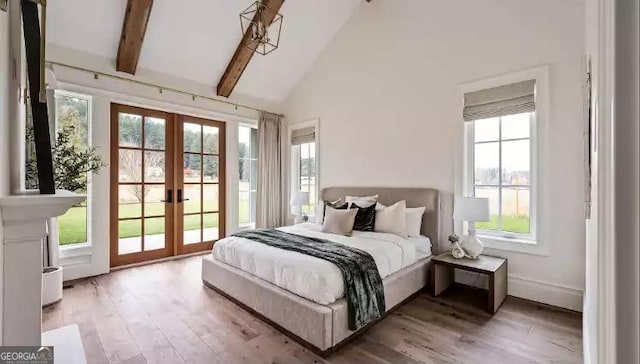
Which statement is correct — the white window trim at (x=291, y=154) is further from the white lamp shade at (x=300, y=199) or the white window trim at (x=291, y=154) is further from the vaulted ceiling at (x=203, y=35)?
the vaulted ceiling at (x=203, y=35)

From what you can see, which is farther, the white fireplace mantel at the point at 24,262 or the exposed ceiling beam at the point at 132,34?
the exposed ceiling beam at the point at 132,34

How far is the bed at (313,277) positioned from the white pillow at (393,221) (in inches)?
6.5

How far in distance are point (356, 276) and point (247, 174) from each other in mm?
3565

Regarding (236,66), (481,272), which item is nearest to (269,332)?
(481,272)

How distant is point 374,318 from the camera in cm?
233

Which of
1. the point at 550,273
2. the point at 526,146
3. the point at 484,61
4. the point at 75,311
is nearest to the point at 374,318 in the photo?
the point at 550,273

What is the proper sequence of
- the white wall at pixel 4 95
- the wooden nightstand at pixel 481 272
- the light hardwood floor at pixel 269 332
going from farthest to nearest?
the wooden nightstand at pixel 481 272 → the light hardwood floor at pixel 269 332 → the white wall at pixel 4 95

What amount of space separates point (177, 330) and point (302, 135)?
3.69 m

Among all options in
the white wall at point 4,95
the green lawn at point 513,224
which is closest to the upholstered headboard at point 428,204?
the green lawn at point 513,224

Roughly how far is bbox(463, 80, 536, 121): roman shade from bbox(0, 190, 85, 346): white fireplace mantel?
142 inches

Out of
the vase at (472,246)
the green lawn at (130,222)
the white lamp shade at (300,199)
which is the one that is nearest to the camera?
the vase at (472,246)

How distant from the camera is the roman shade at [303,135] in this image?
16.9ft

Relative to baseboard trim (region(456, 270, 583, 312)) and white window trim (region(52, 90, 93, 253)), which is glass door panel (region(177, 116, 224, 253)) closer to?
white window trim (region(52, 90, 93, 253))

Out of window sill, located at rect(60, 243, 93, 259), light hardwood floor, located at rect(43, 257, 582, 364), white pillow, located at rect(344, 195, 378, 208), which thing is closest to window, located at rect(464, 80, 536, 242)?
light hardwood floor, located at rect(43, 257, 582, 364)
